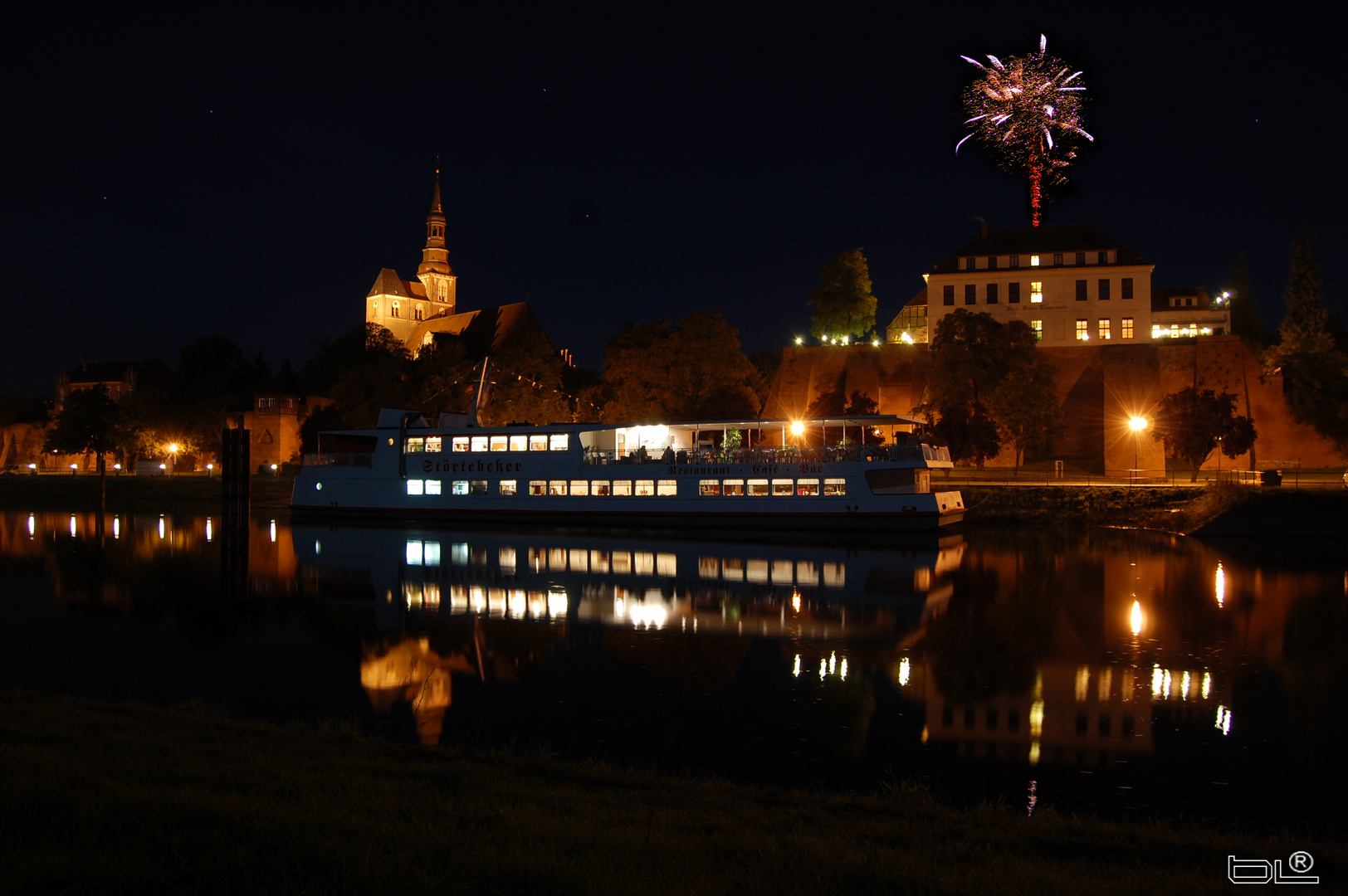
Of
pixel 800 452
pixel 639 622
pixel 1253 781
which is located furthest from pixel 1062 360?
pixel 1253 781

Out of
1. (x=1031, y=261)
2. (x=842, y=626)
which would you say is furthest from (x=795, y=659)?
(x=1031, y=261)

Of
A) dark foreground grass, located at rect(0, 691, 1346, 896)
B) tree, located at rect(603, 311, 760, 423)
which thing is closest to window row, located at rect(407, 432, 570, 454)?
tree, located at rect(603, 311, 760, 423)

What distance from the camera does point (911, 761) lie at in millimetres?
9594

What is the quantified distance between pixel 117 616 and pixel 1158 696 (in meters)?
19.6

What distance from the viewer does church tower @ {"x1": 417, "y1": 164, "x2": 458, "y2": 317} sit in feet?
443

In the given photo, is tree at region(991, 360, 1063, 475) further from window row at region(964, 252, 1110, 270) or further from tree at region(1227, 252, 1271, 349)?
tree at region(1227, 252, 1271, 349)

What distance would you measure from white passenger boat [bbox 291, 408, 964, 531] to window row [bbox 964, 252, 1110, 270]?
27637 mm

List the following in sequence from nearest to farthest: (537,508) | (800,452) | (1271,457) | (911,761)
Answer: (911,761) → (800,452) → (537,508) → (1271,457)

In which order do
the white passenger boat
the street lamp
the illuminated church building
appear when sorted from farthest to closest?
1. the illuminated church building
2. the street lamp
3. the white passenger boat

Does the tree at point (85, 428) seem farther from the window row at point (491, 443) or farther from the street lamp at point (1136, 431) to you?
the street lamp at point (1136, 431)

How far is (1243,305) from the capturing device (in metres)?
96.6

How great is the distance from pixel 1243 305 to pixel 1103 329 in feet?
146

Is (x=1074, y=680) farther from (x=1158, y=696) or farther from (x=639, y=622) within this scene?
(x=639, y=622)

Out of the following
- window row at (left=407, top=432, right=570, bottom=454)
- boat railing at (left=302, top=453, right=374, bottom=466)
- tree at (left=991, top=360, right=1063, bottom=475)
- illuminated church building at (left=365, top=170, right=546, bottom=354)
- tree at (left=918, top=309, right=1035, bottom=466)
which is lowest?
boat railing at (left=302, top=453, right=374, bottom=466)
